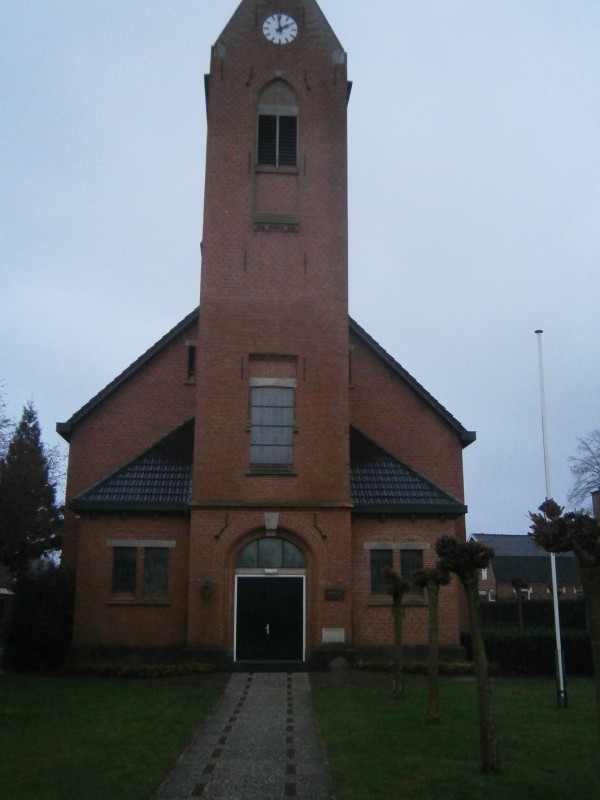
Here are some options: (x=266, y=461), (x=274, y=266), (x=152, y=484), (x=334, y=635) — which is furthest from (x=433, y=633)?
(x=274, y=266)

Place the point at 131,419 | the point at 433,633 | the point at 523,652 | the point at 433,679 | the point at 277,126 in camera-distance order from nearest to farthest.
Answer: the point at 433,679
the point at 433,633
the point at 523,652
the point at 277,126
the point at 131,419

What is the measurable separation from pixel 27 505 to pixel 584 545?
117 ft

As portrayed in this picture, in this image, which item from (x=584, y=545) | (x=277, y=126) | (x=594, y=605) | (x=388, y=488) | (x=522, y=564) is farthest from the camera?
(x=522, y=564)

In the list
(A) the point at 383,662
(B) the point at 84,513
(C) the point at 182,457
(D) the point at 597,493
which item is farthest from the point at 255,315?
(D) the point at 597,493

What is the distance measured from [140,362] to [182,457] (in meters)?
4.38

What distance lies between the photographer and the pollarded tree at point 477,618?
1082 centimetres

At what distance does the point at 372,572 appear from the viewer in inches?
987

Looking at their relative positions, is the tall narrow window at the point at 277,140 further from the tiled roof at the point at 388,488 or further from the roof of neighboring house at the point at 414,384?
the tiled roof at the point at 388,488

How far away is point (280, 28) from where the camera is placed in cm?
2795

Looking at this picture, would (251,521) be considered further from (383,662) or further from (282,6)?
→ (282,6)

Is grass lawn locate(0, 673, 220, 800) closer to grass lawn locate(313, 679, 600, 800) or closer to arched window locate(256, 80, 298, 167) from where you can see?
grass lawn locate(313, 679, 600, 800)

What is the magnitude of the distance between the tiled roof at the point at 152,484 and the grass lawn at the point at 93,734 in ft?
17.4

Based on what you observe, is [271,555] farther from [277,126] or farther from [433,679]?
[277,126]

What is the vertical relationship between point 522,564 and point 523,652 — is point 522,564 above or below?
above
